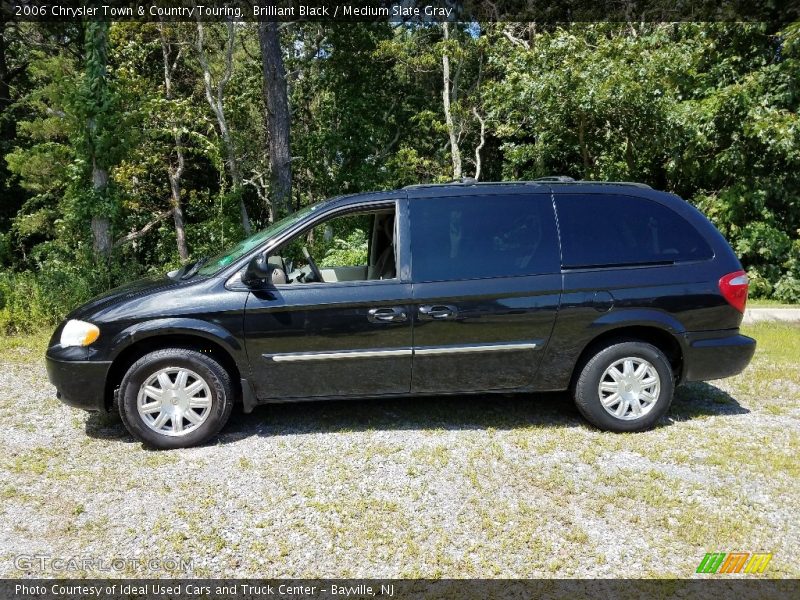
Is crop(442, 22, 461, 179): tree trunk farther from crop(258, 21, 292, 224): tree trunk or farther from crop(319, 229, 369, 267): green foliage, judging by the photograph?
crop(319, 229, 369, 267): green foliage

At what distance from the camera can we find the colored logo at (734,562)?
2.99m

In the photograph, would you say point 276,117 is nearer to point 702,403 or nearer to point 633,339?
point 633,339

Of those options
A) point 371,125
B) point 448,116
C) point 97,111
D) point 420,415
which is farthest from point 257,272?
point 371,125

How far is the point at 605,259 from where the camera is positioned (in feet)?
15.1

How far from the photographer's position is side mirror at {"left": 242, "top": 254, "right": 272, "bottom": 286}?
4.22m

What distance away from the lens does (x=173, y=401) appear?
4355 millimetres

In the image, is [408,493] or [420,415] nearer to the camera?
[408,493]

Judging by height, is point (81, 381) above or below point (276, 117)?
below

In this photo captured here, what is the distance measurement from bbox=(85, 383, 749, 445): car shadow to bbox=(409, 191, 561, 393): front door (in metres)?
0.47

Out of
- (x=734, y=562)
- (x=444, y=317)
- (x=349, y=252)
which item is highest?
(x=349, y=252)

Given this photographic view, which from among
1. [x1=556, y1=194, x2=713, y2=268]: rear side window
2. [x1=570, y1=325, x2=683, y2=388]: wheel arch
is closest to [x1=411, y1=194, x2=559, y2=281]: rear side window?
[x1=556, y1=194, x2=713, y2=268]: rear side window

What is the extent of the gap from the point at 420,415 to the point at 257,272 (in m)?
1.86

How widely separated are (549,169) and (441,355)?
1189 centimetres

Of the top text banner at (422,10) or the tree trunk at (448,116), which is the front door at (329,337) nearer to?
the top text banner at (422,10)
